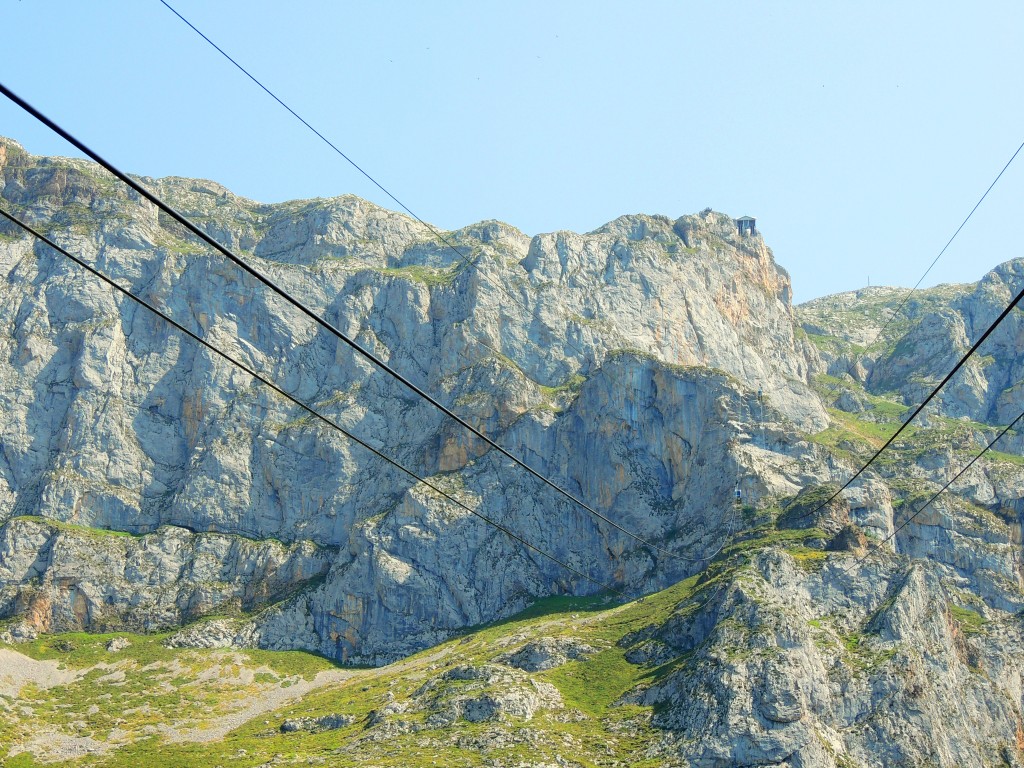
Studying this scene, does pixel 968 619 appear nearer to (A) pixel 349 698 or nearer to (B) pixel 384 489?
(A) pixel 349 698

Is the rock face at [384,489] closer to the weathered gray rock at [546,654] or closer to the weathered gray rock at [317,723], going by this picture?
the weathered gray rock at [546,654]

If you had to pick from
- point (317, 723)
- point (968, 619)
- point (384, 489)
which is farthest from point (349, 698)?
point (968, 619)

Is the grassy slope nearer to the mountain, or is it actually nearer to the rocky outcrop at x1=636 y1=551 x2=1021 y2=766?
the mountain

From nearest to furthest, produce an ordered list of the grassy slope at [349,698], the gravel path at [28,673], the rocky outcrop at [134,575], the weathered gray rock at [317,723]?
the grassy slope at [349,698] → the weathered gray rock at [317,723] → the gravel path at [28,673] → the rocky outcrop at [134,575]

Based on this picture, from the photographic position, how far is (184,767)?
124688 mm

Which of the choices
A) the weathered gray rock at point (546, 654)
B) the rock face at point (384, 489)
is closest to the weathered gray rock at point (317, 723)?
the weathered gray rock at point (546, 654)

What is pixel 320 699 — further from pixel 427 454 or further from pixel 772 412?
pixel 772 412

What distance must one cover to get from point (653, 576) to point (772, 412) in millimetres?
34618

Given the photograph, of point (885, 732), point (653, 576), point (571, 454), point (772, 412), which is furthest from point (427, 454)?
point (885, 732)

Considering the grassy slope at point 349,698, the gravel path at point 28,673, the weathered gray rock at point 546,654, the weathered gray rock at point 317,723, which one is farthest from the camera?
the gravel path at point 28,673

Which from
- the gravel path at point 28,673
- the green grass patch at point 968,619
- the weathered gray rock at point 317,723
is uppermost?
the gravel path at point 28,673

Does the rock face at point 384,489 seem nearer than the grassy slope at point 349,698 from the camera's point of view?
No

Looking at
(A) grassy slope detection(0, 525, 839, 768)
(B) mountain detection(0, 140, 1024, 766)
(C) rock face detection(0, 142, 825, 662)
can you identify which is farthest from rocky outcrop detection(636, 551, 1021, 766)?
(C) rock face detection(0, 142, 825, 662)

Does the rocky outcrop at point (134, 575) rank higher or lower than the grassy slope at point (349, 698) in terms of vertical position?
higher
